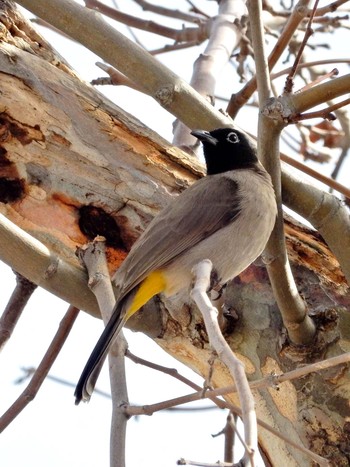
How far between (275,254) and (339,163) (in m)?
2.91

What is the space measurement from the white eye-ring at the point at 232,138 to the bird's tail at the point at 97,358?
4.32 feet

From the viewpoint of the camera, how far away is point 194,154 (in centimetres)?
484

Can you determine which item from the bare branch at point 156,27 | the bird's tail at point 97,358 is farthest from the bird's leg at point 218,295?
the bare branch at point 156,27

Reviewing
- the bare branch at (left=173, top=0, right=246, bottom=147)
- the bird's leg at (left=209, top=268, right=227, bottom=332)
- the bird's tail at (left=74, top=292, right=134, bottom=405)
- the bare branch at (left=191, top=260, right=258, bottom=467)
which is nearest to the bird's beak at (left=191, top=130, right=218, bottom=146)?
the bird's leg at (left=209, top=268, right=227, bottom=332)

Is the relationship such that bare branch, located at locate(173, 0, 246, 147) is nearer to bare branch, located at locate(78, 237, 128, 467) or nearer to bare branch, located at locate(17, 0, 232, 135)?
bare branch, located at locate(17, 0, 232, 135)

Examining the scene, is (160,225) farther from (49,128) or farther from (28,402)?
(28,402)

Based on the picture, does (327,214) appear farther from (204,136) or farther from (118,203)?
(118,203)

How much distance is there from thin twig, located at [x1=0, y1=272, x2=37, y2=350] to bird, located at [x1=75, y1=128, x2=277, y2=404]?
441 mm

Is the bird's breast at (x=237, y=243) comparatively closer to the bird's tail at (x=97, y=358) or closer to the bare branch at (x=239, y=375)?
the bird's tail at (x=97, y=358)

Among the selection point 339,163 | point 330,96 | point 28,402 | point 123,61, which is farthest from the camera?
point 339,163

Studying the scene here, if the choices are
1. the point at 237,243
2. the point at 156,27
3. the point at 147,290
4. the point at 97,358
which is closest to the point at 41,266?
the point at 97,358

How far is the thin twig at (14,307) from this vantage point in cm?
404

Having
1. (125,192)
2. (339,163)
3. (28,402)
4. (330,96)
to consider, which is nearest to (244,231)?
(125,192)

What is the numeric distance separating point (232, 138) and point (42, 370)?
149 cm
